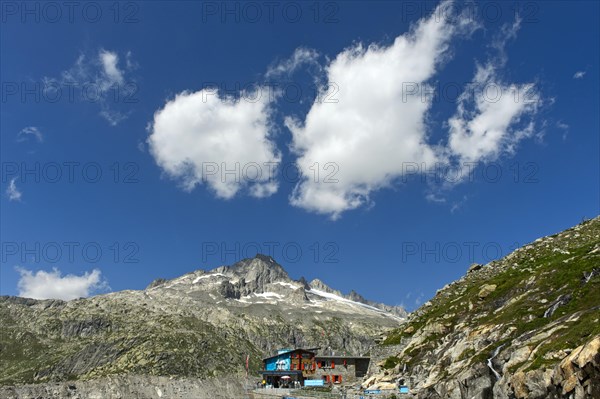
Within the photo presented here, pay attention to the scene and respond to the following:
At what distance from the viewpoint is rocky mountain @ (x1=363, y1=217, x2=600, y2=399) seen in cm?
3750

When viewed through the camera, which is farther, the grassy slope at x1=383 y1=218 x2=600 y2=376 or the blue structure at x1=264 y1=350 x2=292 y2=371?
the blue structure at x1=264 y1=350 x2=292 y2=371

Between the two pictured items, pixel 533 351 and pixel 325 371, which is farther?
pixel 325 371

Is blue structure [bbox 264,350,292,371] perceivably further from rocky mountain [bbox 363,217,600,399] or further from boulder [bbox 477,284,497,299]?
boulder [bbox 477,284,497,299]

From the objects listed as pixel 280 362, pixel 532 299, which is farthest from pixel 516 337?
pixel 280 362

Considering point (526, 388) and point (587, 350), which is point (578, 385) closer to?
point (587, 350)

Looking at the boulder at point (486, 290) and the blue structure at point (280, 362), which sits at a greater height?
the boulder at point (486, 290)

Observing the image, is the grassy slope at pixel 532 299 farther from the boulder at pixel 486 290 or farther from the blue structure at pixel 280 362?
the blue structure at pixel 280 362

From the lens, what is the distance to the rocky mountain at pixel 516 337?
3750 cm

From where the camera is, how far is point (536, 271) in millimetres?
70062

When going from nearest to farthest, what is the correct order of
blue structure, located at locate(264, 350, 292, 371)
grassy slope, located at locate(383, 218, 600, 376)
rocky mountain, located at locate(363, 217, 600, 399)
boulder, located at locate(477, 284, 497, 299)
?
rocky mountain, located at locate(363, 217, 600, 399) → grassy slope, located at locate(383, 218, 600, 376) → boulder, located at locate(477, 284, 497, 299) → blue structure, located at locate(264, 350, 292, 371)

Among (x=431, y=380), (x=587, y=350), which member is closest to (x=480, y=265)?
(x=431, y=380)

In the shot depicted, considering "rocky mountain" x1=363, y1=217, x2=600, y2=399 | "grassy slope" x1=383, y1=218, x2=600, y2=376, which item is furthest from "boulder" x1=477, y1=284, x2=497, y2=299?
"grassy slope" x1=383, y1=218, x2=600, y2=376

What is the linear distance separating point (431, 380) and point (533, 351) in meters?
15.6

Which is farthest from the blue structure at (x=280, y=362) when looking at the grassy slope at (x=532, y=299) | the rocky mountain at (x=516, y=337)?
the grassy slope at (x=532, y=299)
